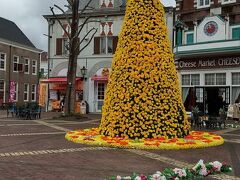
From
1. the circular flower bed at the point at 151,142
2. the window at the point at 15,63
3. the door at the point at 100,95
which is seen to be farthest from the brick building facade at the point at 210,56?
the window at the point at 15,63

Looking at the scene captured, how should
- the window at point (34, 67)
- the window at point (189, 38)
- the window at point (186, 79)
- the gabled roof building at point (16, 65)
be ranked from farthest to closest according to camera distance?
the window at point (34, 67) < the gabled roof building at point (16, 65) < the window at point (189, 38) < the window at point (186, 79)

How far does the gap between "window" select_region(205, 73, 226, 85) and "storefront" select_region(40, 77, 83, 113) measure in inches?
431

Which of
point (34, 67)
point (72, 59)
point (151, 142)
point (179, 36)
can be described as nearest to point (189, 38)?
point (179, 36)

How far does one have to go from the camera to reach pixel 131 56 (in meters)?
12.6

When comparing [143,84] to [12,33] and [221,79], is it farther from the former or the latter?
[12,33]

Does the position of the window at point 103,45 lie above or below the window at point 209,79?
above

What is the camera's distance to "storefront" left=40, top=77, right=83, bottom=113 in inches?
1294

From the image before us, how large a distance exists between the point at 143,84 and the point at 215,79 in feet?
50.2

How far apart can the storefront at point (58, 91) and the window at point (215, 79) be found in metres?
10.9

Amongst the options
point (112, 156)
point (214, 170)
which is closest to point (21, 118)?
point (112, 156)

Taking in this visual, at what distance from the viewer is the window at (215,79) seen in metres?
26.2

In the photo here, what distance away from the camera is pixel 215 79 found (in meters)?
26.5

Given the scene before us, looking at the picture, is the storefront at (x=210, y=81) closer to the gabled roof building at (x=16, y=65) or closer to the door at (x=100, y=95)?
the door at (x=100, y=95)

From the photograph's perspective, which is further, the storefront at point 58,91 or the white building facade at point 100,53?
the storefront at point 58,91
